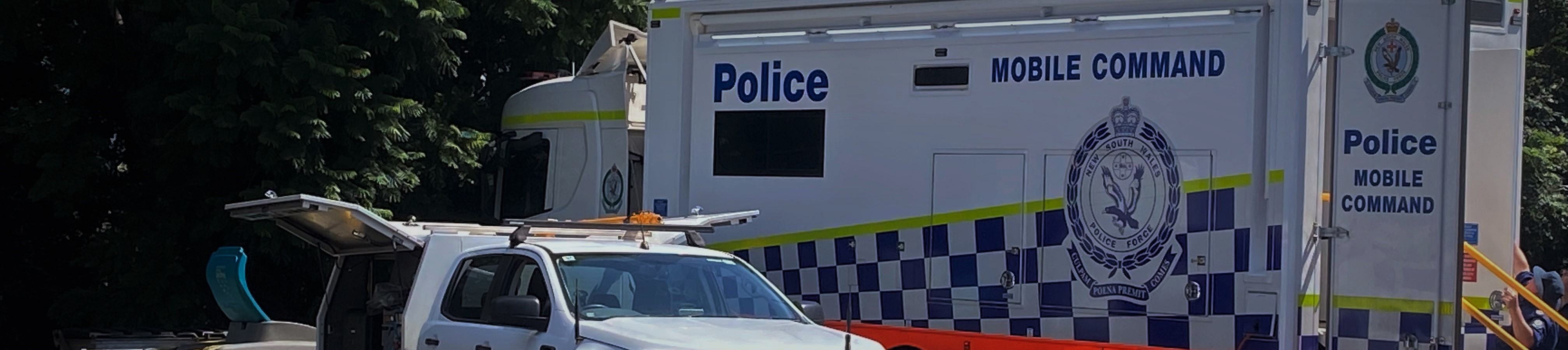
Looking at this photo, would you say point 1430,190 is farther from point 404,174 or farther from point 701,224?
point 404,174

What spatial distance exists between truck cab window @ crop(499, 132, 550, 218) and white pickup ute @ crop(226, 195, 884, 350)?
3255mm

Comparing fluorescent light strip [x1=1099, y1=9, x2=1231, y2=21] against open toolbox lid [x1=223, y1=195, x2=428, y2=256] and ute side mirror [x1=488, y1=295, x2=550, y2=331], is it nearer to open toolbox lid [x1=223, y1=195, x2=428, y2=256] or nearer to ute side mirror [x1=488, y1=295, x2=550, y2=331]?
ute side mirror [x1=488, y1=295, x2=550, y2=331]

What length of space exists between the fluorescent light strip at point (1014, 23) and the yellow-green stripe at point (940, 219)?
3.19ft

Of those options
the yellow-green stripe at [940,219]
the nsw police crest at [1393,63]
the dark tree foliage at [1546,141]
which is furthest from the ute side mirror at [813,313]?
the dark tree foliage at [1546,141]

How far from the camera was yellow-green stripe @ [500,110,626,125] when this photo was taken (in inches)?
447

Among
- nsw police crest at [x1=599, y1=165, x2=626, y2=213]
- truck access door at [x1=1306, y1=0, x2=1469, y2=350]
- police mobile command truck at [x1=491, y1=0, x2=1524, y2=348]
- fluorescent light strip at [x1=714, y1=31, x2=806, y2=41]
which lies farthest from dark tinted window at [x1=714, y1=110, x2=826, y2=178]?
truck access door at [x1=1306, y1=0, x2=1469, y2=350]

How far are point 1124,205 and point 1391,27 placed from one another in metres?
1.56

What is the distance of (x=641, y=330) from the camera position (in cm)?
643

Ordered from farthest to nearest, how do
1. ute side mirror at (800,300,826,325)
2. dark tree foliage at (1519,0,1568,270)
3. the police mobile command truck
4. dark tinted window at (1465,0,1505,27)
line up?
1. dark tree foliage at (1519,0,1568,270)
2. dark tinted window at (1465,0,1505,27)
3. the police mobile command truck
4. ute side mirror at (800,300,826,325)

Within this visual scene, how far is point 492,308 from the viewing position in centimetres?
673

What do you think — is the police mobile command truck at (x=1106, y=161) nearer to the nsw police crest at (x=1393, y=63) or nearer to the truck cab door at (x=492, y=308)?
the nsw police crest at (x=1393, y=63)

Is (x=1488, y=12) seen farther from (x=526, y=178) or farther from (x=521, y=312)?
(x=526, y=178)

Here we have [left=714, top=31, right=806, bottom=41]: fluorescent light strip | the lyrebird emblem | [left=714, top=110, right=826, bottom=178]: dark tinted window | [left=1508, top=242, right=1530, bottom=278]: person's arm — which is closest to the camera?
the lyrebird emblem

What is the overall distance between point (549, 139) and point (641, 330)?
18.4 ft
